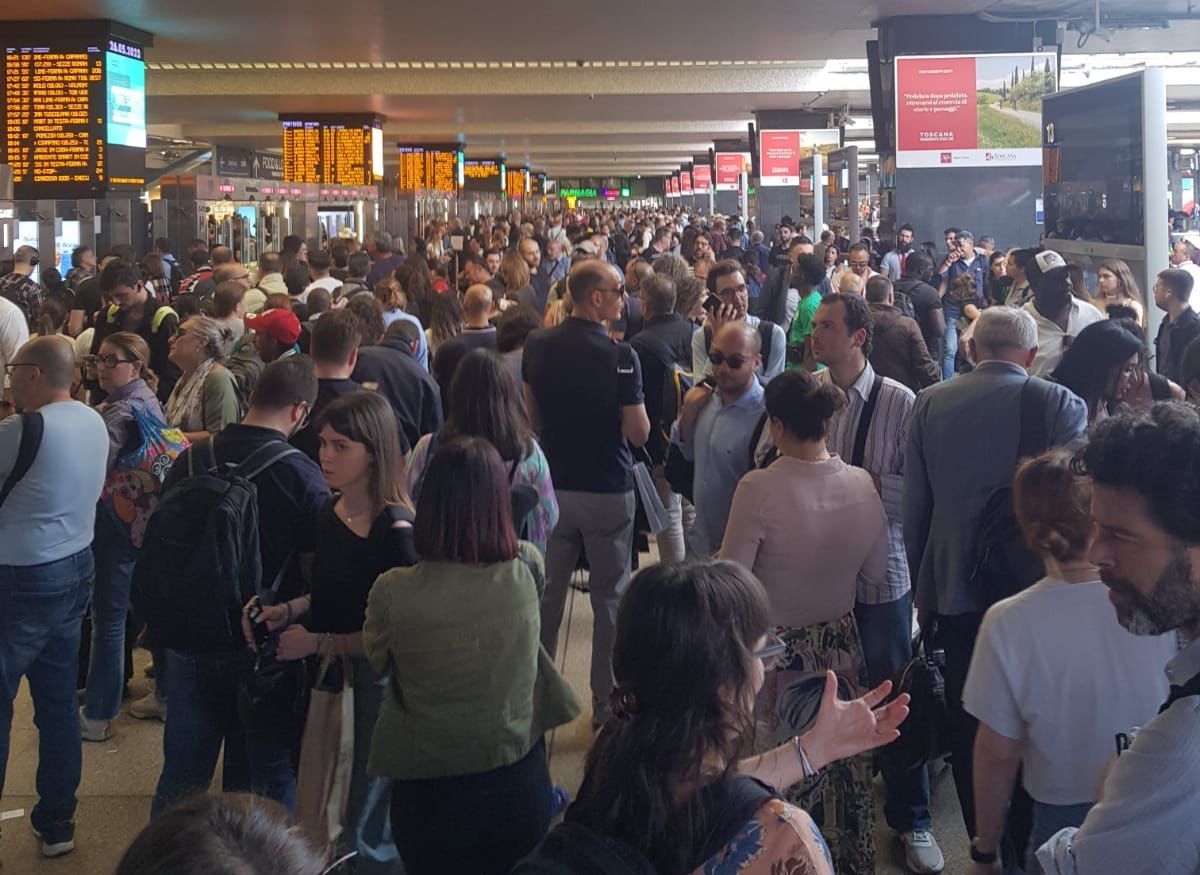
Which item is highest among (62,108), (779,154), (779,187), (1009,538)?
(779,154)

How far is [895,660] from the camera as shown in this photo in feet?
14.6

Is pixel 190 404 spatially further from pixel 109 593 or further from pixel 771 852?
pixel 771 852

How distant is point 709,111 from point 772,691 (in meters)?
28.1

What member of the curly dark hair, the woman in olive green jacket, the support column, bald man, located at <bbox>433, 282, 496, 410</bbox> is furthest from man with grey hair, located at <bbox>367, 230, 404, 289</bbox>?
the support column

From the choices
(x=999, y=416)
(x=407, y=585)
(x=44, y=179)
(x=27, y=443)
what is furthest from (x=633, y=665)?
(x=44, y=179)

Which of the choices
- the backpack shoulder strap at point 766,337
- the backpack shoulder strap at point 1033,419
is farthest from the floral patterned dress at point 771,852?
the backpack shoulder strap at point 766,337

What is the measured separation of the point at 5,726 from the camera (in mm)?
4676

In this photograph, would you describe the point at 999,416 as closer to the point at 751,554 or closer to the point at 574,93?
the point at 751,554

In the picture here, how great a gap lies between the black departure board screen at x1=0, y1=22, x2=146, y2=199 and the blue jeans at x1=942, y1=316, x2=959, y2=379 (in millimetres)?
10185

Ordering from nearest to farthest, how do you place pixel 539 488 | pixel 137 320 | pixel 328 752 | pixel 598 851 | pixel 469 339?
pixel 598 851 < pixel 328 752 < pixel 539 488 < pixel 469 339 < pixel 137 320

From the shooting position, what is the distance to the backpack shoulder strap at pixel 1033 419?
14.0 ft

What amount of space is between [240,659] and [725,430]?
7.08 feet

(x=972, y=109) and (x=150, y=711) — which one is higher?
(x=972, y=109)

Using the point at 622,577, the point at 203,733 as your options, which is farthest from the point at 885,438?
the point at 203,733
